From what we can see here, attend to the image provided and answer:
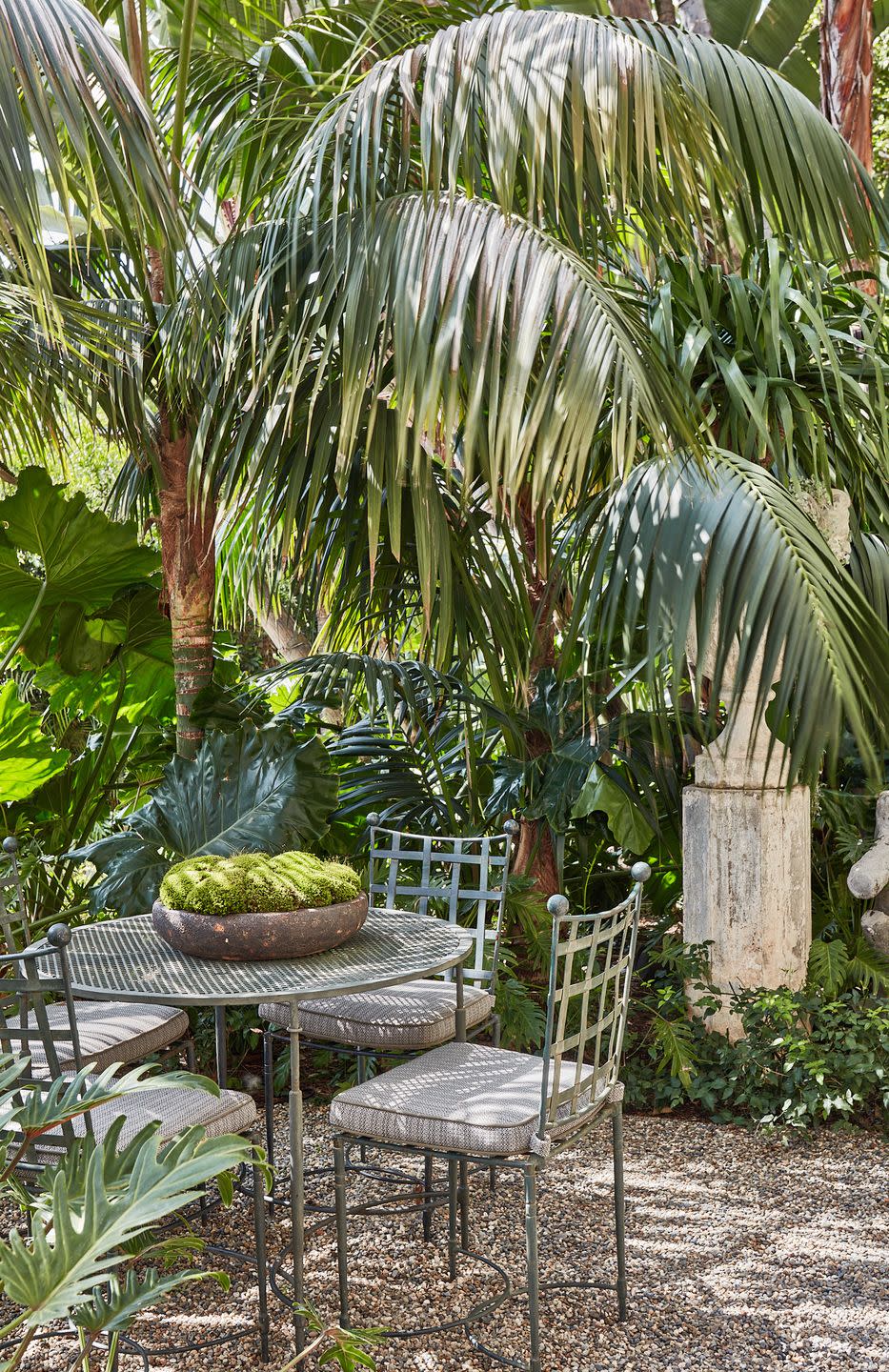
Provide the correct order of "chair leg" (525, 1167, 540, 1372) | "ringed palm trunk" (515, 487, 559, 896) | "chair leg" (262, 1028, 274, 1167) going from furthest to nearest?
"ringed palm trunk" (515, 487, 559, 896) → "chair leg" (262, 1028, 274, 1167) → "chair leg" (525, 1167, 540, 1372)

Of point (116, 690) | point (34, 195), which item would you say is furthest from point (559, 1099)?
point (116, 690)

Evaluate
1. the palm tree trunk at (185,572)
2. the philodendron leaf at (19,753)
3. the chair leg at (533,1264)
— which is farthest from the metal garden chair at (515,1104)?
the philodendron leaf at (19,753)

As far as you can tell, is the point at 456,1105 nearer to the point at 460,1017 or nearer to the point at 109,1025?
the point at 460,1017

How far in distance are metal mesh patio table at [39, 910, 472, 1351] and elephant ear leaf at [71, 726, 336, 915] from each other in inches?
23.6

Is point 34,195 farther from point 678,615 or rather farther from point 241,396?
point 678,615

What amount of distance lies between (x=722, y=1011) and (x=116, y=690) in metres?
2.44

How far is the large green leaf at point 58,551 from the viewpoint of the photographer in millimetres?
3637

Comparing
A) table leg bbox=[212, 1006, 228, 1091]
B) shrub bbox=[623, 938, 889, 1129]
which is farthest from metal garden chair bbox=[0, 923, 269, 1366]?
shrub bbox=[623, 938, 889, 1129]

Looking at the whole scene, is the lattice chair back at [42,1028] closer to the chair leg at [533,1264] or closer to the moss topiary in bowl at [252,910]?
the moss topiary in bowl at [252,910]

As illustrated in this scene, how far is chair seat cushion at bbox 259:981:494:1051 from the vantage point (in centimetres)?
270

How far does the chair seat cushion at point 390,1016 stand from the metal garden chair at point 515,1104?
0.67 feet

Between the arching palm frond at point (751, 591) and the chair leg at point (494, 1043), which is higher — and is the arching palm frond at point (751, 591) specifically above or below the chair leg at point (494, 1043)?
above

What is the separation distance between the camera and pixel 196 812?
3.30m

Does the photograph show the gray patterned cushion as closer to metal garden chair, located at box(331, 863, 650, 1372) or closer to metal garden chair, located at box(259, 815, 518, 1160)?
A: metal garden chair, located at box(331, 863, 650, 1372)
